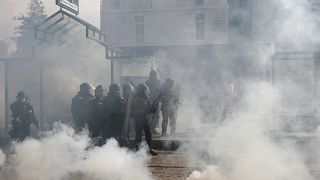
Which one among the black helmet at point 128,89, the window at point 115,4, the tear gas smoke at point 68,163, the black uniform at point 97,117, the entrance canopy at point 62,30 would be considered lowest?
the tear gas smoke at point 68,163

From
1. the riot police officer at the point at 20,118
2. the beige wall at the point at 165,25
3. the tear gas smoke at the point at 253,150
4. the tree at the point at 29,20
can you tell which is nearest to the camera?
the tear gas smoke at the point at 253,150

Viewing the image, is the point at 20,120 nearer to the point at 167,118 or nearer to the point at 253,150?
the point at 167,118

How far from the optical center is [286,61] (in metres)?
11.9

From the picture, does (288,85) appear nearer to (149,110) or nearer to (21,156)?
(149,110)

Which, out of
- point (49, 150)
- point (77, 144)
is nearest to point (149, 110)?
point (77, 144)

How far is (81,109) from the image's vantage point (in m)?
10.0

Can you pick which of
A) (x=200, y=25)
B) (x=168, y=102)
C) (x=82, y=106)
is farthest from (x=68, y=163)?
(x=200, y=25)

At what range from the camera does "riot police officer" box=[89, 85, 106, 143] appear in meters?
9.59

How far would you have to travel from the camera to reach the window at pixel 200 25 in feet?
69.4

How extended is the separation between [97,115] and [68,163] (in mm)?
2797

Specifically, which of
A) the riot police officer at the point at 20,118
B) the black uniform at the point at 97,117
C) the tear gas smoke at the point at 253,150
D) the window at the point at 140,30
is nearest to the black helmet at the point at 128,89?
the black uniform at the point at 97,117

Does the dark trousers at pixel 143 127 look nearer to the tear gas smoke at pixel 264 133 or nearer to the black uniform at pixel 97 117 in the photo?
the black uniform at pixel 97 117

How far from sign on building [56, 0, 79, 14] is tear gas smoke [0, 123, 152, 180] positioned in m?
5.81

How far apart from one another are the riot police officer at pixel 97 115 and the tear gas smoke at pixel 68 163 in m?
2.18
